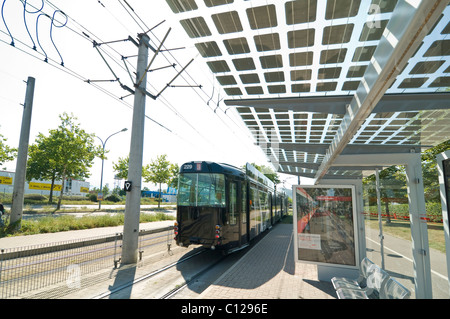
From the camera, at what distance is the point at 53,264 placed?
25.7ft

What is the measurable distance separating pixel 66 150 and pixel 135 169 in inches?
834

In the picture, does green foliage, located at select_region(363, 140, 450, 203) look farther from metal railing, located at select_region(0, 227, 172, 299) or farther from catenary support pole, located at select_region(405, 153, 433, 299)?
metal railing, located at select_region(0, 227, 172, 299)

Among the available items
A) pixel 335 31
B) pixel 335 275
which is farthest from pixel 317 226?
pixel 335 31

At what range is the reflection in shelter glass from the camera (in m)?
6.68

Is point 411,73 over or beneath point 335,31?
beneath

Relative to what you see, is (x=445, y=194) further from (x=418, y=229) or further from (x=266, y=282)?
(x=266, y=282)

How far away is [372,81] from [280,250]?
29.2ft

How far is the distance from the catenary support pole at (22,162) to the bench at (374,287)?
14343 millimetres

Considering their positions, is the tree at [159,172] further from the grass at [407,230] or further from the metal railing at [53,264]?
the grass at [407,230]

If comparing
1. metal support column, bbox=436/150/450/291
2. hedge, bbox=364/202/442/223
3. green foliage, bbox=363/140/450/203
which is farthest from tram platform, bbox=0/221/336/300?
metal support column, bbox=436/150/450/291

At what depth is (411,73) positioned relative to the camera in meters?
5.71

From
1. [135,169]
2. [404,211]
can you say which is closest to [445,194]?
[404,211]

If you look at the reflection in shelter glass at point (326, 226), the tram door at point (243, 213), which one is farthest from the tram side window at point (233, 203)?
the reflection in shelter glass at point (326, 226)
